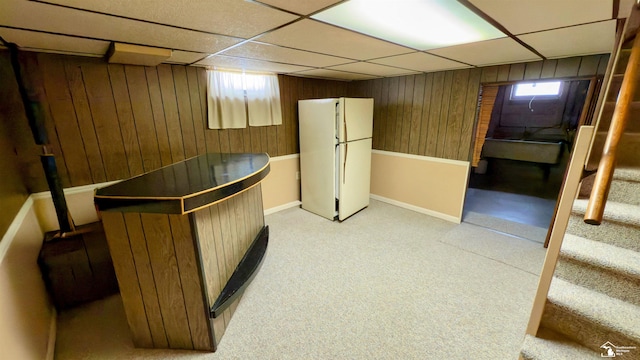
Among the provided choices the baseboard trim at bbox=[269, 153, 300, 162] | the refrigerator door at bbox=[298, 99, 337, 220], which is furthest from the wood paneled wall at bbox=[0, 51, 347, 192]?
the refrigerator door at bbox=[298, 99, 337, 220]

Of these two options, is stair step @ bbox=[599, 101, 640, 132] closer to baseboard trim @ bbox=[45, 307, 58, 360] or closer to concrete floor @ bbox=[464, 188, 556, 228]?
concrete floor @ bbox=[464, 188, 556, 228]

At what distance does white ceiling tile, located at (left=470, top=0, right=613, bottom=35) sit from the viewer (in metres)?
1.12

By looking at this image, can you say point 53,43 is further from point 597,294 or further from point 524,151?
point 524,151

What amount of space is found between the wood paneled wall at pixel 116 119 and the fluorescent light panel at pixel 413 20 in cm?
206

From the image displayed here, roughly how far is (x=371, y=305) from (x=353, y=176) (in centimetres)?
188

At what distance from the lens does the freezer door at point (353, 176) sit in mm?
3375

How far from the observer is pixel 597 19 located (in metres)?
1.33

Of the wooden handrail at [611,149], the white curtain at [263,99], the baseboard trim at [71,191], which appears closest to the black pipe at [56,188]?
the baseboard trim at [71,191]

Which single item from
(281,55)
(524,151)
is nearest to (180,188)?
(281,55)

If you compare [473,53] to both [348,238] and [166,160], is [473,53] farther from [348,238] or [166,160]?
[166,160]

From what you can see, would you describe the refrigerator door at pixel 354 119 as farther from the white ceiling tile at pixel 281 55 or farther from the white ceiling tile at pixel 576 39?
the white ceiling tile at pixel 576 39

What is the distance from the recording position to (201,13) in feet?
3.98

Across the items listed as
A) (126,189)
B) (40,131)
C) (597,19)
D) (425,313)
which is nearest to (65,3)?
(126,189)

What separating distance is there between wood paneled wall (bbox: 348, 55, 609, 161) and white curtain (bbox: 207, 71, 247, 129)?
7.08 feet
